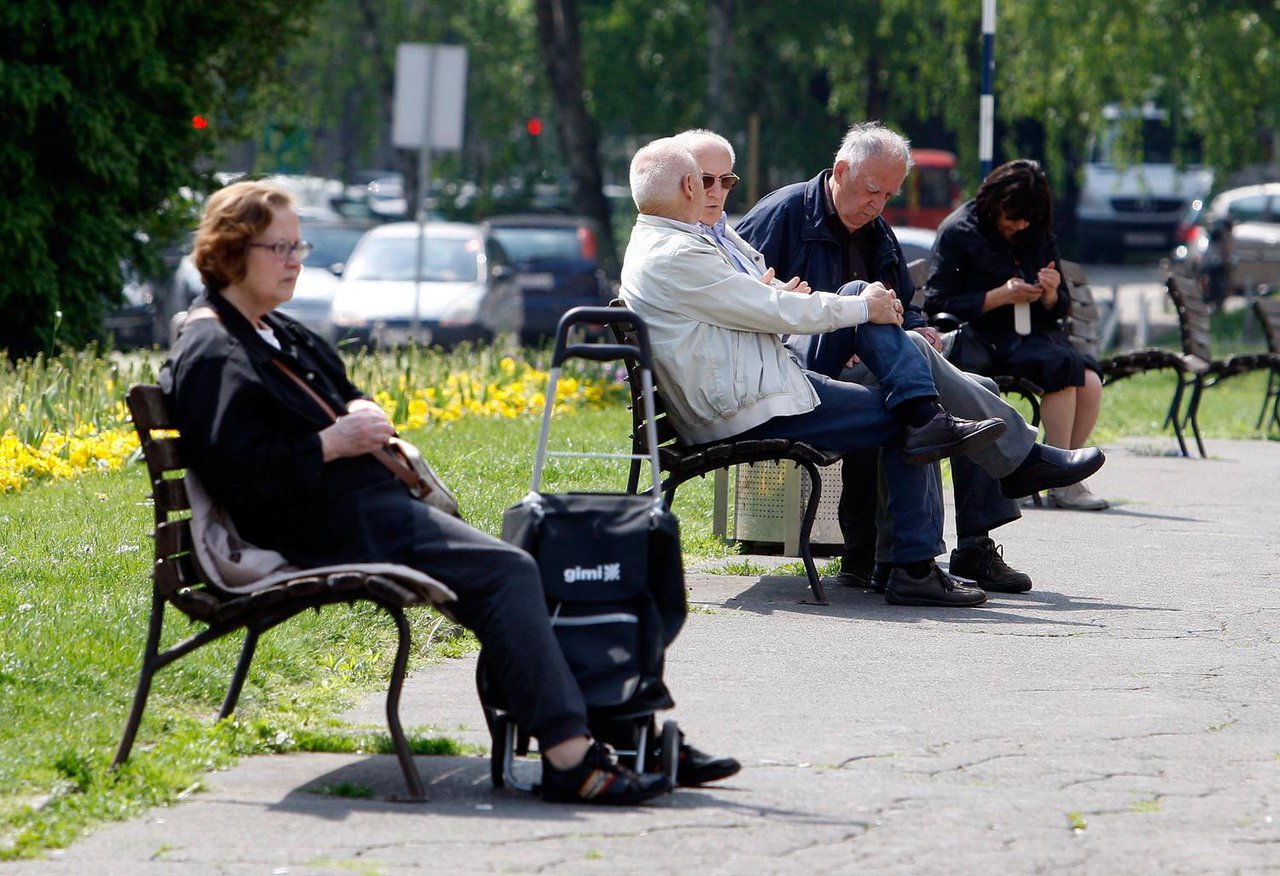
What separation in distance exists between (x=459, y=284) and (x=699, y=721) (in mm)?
15683

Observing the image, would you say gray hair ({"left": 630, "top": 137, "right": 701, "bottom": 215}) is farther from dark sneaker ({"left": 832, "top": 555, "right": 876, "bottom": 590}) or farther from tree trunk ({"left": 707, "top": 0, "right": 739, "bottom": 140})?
tree trunk ({"left": 707, "top": 0, "right": 739, "bottom": 140})

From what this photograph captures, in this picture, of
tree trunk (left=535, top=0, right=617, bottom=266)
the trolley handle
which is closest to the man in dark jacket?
the trolley handle

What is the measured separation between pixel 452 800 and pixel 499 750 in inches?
6.6

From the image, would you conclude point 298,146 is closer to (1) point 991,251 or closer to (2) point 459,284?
(2) point 459,284

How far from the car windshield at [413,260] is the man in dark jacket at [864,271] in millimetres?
13316

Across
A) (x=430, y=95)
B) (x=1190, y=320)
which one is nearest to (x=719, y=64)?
(x=430, y=95)

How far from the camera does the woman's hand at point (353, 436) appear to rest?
189 inches

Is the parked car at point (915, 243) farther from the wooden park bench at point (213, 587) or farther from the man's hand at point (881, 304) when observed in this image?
the wooden park bench at point (213, 587)

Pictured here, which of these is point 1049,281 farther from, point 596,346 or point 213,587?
point 213,587

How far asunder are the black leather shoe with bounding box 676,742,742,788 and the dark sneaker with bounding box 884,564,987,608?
8.39 ft

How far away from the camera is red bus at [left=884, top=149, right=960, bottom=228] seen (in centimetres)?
4053

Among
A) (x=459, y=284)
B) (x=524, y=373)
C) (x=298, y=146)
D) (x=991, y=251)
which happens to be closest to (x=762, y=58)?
(x=298, y=146)

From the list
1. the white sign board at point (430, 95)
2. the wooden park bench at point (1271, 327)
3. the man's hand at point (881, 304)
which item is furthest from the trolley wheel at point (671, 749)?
the white sign board at point (430, 95)

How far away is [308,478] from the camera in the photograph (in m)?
4.74
